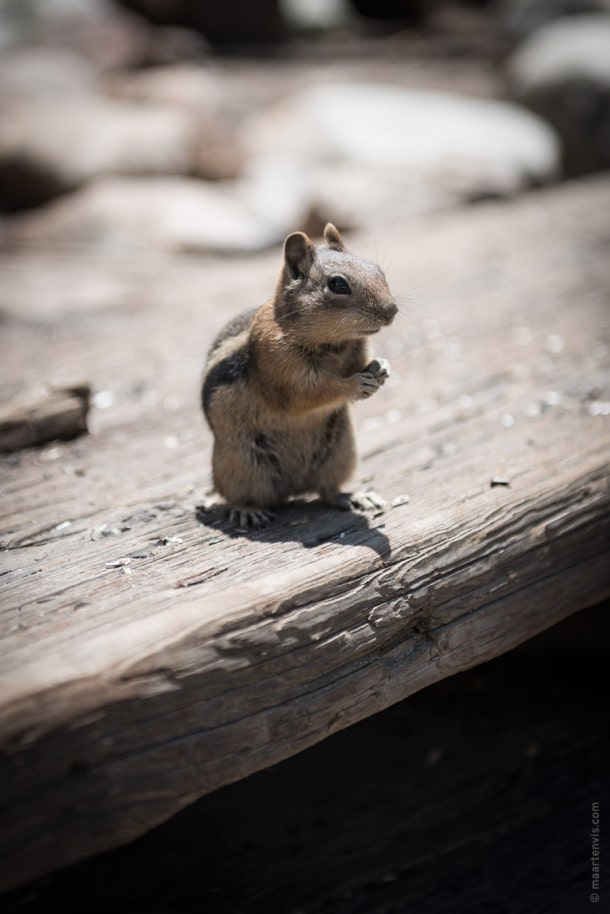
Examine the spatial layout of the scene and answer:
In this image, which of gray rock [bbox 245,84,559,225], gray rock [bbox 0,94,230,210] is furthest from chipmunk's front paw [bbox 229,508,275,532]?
gray rock [bbox 0,94,230,210]

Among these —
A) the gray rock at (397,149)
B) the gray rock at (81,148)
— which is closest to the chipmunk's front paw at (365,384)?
the gray rock at (397,149)

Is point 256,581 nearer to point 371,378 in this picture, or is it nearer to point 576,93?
point 371,378

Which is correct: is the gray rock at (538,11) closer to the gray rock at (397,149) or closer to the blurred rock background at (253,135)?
the blurred rock background at (253,135)

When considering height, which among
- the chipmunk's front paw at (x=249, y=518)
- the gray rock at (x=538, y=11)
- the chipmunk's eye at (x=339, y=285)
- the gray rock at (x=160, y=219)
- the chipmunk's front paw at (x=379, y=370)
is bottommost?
the gray rock at (x=160, y=219)

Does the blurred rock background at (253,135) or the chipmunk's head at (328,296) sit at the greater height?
the chipmunk's head at (328,296)

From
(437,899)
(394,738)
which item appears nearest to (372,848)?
(437,899)

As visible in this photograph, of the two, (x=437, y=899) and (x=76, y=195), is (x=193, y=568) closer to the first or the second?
(x=437, y=899)
